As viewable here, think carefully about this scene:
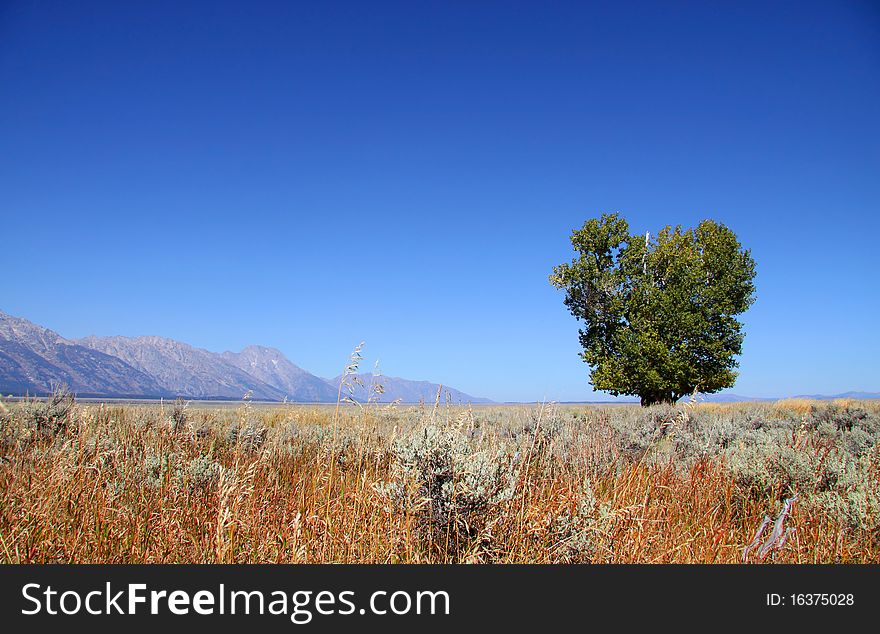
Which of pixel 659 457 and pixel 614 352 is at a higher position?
pixel 614 352

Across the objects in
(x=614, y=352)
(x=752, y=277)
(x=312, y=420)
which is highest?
(x=752, y=277)

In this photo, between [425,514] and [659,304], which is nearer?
[425,514]

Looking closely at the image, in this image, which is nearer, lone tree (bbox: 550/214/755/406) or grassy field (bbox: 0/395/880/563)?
grassy field (bbox: 0/395/880/563)

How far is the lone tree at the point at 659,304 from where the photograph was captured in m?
24.6

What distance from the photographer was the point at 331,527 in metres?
3.32

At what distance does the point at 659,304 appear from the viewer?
24.8 metres

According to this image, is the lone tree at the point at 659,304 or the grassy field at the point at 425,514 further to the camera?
the lone tree at the point at 659,304

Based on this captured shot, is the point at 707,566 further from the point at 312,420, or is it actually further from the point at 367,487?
the point at 312,420

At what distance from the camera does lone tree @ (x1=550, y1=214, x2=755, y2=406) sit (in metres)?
24.6

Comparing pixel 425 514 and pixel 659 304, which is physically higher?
pixel 659 304

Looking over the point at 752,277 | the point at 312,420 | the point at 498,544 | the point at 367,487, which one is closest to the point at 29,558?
the point at 367,487

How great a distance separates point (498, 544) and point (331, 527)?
3.64ft

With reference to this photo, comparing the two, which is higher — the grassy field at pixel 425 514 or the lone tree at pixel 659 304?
the lone tree at pixel 659 304

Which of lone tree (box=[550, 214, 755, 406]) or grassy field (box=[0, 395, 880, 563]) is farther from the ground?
lone tree (box=[550, 214, 755, 406])
